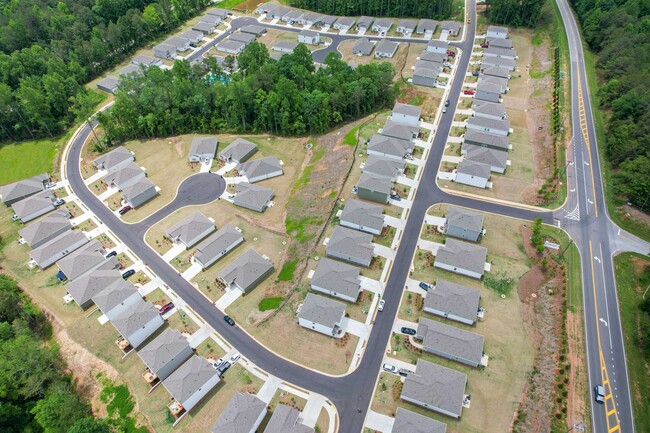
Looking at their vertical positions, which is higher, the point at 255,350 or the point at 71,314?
the point at 255,350

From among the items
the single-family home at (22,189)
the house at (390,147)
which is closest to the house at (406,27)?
the house at (390,147)

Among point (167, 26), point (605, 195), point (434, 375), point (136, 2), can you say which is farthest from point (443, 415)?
point (136, 2)

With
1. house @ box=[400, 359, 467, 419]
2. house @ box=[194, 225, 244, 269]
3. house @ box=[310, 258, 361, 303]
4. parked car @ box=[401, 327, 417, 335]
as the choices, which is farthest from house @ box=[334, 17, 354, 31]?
house @ box=[400, 359, 467, 419]

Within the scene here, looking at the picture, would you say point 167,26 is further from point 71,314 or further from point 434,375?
point 434,375

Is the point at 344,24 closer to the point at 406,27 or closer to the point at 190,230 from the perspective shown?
the point at 406,27

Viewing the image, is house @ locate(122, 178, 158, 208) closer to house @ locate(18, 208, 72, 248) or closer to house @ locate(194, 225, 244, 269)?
house @ locate(18, 208, 72, 248)

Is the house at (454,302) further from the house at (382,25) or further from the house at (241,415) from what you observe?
the house at (382,25)
